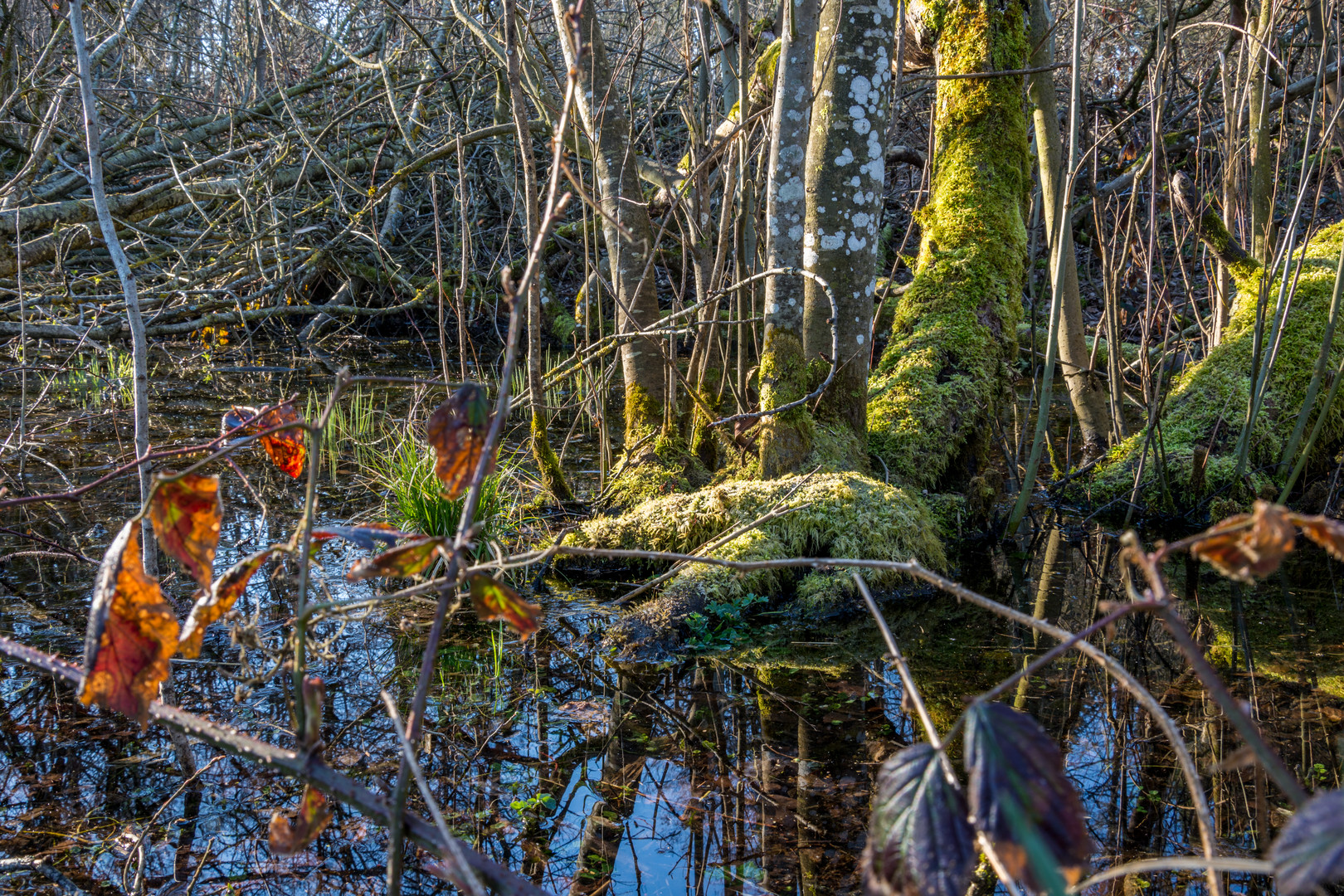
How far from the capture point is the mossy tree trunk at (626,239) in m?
4.55

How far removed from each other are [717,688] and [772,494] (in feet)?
3.58

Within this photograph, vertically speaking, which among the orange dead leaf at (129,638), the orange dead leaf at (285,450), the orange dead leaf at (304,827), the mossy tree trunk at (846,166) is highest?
the mossy tree trunk at (846,166)

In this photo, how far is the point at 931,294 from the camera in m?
5.13

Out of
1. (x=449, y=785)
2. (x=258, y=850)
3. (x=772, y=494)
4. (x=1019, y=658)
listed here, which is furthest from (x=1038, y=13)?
(x=258, y=850)

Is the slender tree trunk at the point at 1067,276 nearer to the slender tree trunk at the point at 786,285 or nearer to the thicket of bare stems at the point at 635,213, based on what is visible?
the thicket of bare stems at the point at 635,213

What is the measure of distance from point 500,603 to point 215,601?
0.39 metres

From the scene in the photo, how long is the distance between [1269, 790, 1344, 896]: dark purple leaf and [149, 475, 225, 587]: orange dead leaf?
3.58 ft

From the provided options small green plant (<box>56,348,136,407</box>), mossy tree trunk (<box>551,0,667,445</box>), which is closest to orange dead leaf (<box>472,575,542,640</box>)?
mossy tree trunk (<box>551,0,667,445</box>)

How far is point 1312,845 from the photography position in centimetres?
59

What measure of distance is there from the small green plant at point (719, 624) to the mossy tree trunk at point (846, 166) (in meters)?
1.26

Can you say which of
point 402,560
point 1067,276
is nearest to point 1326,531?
point 402,560

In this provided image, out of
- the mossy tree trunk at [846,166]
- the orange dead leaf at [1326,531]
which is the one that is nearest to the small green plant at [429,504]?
the mossy tree trunk at [846,166]

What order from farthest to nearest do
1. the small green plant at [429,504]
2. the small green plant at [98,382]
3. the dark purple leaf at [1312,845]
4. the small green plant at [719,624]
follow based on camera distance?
the small green plant at [98,382] → the small green plant at [429,504] → the small green plant at [719,624] → the dark purple leaf at [1312,845]

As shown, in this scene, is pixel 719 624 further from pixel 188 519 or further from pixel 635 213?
pixel 188 519
